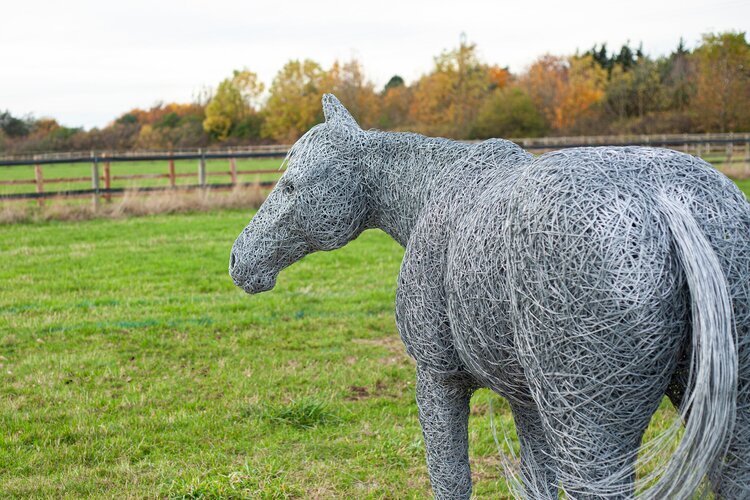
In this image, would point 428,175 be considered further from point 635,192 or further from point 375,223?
point 635,192

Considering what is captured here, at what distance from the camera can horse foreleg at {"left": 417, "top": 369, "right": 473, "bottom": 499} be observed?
321cm

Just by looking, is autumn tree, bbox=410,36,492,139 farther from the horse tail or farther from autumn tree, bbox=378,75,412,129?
the horse tail

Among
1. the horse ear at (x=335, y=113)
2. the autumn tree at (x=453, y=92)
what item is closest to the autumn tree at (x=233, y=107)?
the autumn tree at (x=453, y=92)

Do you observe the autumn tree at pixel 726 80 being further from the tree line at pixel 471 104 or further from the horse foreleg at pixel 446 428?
the horse foreleg at pixel 446 428

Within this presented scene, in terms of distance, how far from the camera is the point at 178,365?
7.05m

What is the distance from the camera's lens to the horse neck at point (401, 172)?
3344mm

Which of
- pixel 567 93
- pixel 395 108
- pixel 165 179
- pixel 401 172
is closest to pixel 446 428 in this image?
pixel 401 172

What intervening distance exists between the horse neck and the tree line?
35316 mm

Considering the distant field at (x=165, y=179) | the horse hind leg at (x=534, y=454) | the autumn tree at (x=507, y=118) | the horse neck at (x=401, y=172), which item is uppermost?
the autumn tree at (x=507, y=118)

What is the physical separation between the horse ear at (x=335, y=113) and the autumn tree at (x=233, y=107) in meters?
57.0

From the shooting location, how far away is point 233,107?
59938 millimetres

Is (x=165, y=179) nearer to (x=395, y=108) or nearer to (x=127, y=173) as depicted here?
(x=127, y=173)

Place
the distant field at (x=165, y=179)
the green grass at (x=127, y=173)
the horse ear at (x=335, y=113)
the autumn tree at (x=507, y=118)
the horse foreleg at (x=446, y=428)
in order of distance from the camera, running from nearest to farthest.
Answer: the horse foreleg at (x=446, y=428), the horse ear at (x=335, y=113), the distant field at (x=165, y=179), the green grass at (x=127, y=173), the autumn tree at (x=507, y=118)

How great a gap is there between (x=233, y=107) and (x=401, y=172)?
58685 mm
